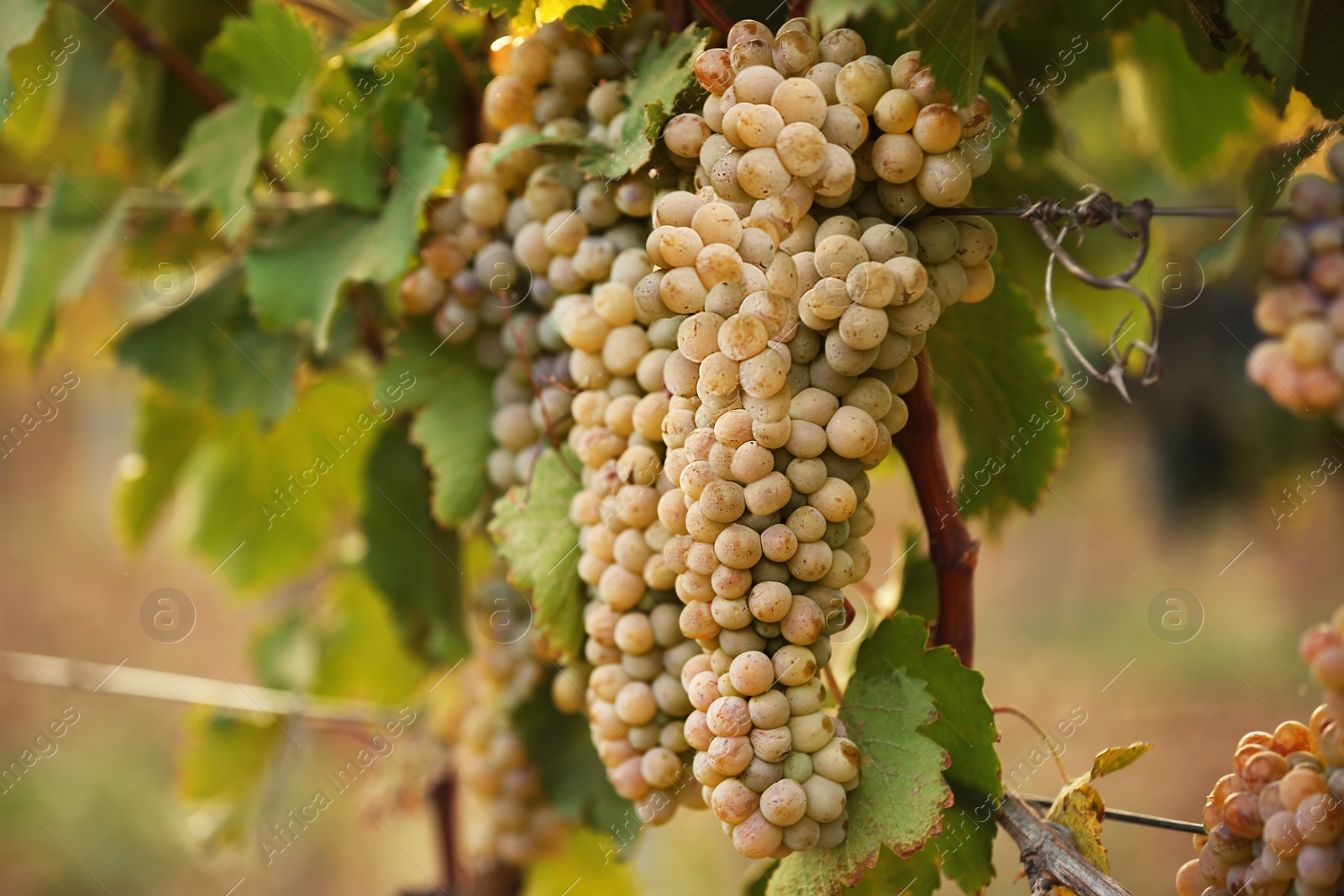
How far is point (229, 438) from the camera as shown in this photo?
35.2 inches

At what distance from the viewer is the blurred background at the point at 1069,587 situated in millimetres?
804

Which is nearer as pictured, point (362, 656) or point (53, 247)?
point (53, 247)

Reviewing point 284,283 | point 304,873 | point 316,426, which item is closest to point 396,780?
point 316,426

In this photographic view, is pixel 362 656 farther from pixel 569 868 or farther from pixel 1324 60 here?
pixel 1324 60

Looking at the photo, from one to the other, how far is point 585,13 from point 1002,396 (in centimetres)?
30

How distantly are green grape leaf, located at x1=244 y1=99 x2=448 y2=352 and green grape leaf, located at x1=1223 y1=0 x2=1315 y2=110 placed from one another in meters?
0.38

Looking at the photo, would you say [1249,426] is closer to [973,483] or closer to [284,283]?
[973,483]

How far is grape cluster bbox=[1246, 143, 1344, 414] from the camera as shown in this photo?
361 mm

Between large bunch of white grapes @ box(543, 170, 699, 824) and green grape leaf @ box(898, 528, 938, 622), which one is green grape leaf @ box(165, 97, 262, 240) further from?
green grape leaf @ box(898, 528, 938, 622)

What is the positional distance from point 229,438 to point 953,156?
74 centimetres

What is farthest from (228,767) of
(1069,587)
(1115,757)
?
(1069,587)

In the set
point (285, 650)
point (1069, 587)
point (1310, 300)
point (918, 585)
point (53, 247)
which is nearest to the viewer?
point (1310, 300)

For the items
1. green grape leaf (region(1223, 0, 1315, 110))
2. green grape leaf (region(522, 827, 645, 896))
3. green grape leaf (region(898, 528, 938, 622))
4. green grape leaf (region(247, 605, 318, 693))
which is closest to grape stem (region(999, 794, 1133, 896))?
green grape leaf (region(898, 528, 938, 622))

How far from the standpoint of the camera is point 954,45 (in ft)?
1.30
